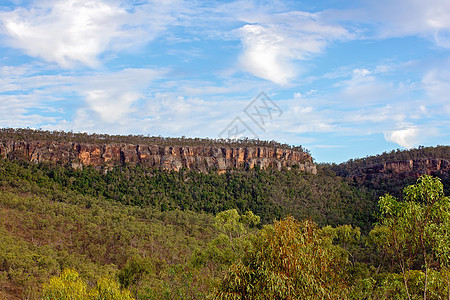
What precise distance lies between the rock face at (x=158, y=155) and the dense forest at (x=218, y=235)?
322cm

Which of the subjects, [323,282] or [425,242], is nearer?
[323,282]

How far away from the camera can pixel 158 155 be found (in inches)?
3912

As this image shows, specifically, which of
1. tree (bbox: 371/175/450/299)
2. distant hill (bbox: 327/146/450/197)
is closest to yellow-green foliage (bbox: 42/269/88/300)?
tree (bbox: 371/175/450/299)

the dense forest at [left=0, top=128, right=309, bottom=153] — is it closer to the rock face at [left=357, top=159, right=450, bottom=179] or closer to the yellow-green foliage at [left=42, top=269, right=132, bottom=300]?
the rock face at [left=357, top=159, right=450, bottom=179]

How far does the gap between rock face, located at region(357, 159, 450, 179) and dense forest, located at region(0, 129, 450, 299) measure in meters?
3.80

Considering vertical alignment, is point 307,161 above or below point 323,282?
above

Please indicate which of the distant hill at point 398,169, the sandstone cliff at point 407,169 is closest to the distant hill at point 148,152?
the distant hill at point 398,169

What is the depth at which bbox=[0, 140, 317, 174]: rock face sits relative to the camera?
82.3m

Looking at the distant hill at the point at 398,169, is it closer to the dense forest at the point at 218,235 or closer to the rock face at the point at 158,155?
the dense forest at the point at 218,235

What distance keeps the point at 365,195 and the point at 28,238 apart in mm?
74134

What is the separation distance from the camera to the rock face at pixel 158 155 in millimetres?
82312

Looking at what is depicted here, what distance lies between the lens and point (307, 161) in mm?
112500

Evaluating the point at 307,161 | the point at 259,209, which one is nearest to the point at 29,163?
the point at 259,209

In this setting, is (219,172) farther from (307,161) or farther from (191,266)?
(191,266)
